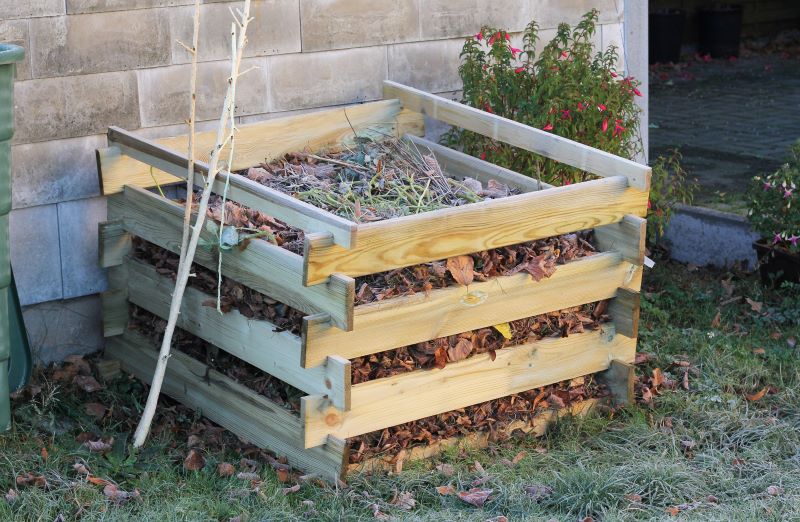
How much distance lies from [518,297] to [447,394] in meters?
0.44

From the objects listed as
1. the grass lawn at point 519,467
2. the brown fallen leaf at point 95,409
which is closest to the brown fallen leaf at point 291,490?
the grass lawn at point 519,467

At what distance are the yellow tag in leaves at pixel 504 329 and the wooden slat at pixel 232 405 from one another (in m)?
0.76

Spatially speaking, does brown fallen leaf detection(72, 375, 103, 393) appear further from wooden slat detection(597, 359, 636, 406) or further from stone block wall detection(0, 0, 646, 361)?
wooden slat detection(597, 359, 636, 406)

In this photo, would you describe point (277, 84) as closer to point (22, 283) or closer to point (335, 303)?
point (22, 283)

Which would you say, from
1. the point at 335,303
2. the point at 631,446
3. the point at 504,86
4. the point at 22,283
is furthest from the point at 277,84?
the point at 631,446

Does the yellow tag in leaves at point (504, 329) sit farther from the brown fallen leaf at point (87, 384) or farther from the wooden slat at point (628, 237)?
the brown fallen leaf at point (87, 384)

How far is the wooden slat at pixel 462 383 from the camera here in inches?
153

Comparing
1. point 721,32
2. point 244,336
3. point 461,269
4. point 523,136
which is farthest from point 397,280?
point 721,32

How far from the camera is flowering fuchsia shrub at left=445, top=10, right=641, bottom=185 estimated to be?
5.17 meters

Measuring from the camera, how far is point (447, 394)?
4.14 m

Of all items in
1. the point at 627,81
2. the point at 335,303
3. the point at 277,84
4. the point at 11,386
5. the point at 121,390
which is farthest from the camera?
the point at 627,81

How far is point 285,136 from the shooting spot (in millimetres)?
5035

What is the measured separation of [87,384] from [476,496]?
1.76 m

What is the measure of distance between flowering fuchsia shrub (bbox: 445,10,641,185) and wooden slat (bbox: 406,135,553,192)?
0.75 feet
